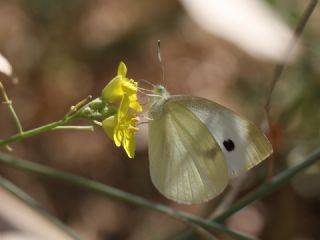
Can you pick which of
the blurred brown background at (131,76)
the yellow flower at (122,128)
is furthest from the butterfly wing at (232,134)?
the blurred brown background at (131,76)

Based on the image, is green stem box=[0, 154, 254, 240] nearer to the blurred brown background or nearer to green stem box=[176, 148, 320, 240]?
green stem box=[176, 148, 320, 240]

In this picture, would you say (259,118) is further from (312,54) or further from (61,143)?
(61,143)

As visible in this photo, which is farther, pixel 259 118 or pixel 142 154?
pixel 142 154

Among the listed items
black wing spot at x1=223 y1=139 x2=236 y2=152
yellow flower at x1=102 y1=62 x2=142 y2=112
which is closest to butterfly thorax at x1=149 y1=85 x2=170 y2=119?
black wing spot at x1=223 y1=139 x2=236 y2=152

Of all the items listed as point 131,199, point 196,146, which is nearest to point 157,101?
point 196,146

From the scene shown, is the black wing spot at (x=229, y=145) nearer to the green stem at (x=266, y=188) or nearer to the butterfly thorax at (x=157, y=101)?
the green stem at (x=266, y=188)

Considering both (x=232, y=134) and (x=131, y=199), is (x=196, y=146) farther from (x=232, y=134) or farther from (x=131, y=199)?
(x=131, y=199)

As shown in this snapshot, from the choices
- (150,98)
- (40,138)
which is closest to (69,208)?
(40,138)

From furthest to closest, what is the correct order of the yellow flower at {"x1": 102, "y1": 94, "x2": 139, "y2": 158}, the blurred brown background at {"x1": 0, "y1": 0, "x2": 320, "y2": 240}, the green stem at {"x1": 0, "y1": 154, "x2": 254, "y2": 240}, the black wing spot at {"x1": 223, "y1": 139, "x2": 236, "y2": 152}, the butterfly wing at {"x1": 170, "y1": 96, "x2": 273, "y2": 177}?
the blurred brown background at {"x1": 0, "y1": 0, "x2": 320, "y2": 240} → the black wing spot at {"x1": 223, "y1": 139, "x2": 236, "y2": 152} → the butterfly wing at {"x1": 170, "y1": 96, "x2": 273, "y2": 177} → the green stem at {"x1": 0, "y1": 154, "x2": 254, "y2": 240} → the yellow flower at {"x1": 102, "y1": 94, "x2": 139, "y2": 158}
